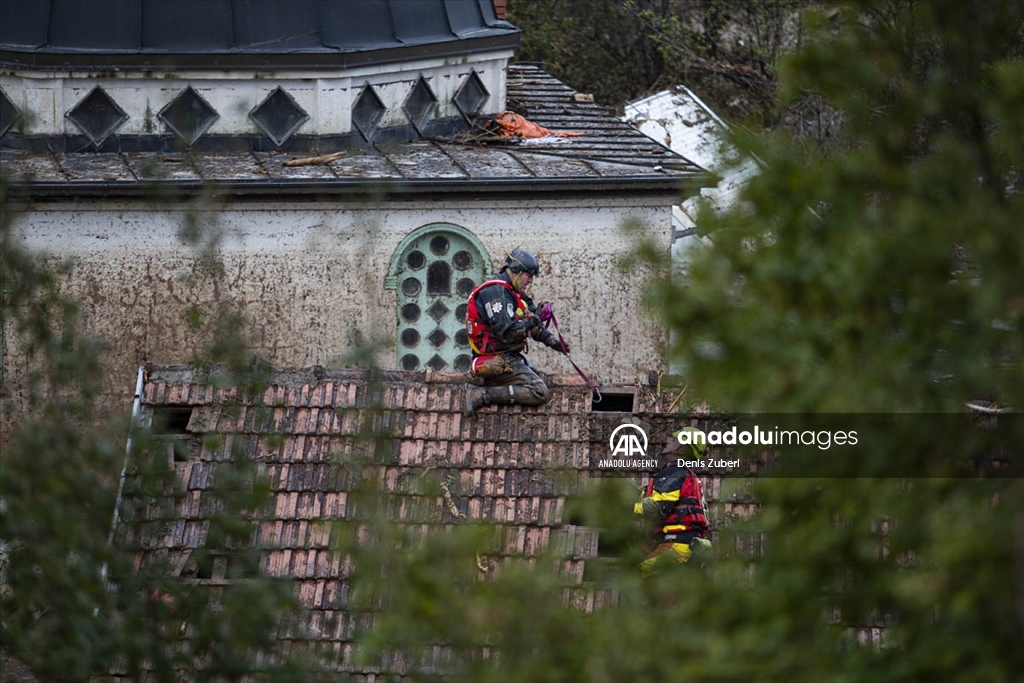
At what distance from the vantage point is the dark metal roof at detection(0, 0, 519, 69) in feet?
54.2

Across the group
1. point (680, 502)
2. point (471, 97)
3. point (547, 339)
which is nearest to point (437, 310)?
point (471, 97)

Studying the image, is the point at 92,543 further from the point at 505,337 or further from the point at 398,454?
the point at 505,337

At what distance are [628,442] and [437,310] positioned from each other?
6.83m

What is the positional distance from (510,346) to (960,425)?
752cm

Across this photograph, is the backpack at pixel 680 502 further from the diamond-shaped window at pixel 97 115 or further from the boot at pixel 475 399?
the diamond-shaped window at pixel 97 115

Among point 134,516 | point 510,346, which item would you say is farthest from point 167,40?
point 134,516

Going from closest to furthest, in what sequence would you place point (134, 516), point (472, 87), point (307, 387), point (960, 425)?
point (960, 425), point (134, 516), point (307, 387), point (472, 87)

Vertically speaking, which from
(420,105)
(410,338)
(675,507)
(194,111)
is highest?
(420,105)

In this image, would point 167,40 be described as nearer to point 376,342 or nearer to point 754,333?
point 376,342

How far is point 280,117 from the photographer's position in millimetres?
17125

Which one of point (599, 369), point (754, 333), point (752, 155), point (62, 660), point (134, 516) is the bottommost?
point (62, 660)

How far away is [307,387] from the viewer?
1091 cm

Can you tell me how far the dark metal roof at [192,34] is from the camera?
54.2ft

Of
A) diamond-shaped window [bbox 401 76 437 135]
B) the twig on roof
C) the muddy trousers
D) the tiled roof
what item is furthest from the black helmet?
diamond-shaped window [bbox 401 76 437 135]
